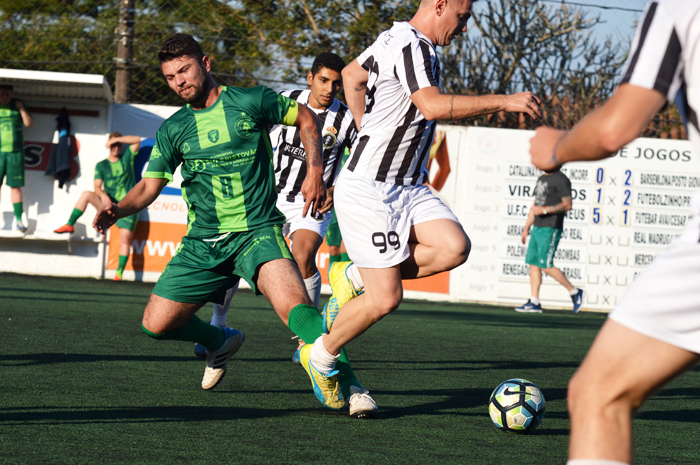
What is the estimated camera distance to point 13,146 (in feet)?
42.0

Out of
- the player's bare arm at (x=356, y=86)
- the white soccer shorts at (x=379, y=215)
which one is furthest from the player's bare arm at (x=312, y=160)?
the player's bare arm at (x=356, y=86)

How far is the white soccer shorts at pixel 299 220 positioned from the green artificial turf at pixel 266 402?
40.6 inches

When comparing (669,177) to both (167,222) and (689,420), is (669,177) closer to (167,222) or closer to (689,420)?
(167,222)

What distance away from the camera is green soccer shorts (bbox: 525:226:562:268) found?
39.3ft

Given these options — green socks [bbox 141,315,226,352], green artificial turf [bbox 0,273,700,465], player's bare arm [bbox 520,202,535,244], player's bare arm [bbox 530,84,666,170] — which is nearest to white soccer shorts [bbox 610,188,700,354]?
player's bare arm [bbox 530,84,666,170]

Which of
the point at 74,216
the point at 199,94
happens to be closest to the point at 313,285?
the point at 199,94

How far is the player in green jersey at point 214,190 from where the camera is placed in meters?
4.36

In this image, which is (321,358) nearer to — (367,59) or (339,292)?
(339,292)

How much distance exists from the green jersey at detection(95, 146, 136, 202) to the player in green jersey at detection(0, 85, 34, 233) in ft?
4.26

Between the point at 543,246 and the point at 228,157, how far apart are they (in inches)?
330

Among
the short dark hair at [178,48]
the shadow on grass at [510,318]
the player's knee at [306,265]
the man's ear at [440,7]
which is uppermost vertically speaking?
the man's ear at [440,7]

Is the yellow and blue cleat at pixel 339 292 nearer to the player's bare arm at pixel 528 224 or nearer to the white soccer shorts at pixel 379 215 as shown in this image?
the white soccer shorts at pixel 379 215

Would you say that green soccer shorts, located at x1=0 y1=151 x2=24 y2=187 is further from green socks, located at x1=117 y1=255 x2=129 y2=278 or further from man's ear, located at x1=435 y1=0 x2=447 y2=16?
man's ear, located at x1=435 y1=0 x2=447 y2=16

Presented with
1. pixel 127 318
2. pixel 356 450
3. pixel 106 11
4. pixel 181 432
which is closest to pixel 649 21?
pixel 356 450
